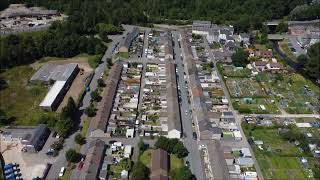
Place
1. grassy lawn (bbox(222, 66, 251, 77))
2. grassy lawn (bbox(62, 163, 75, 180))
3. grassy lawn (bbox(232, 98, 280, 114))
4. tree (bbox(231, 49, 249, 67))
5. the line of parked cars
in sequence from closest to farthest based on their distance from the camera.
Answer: the line of parked cars < grassy lawn (bbox(62, 163, 75, 180)) < grassy lawn (bbox(232, 98, 280, 114)) < grassy lawn (bbox(222, 66, 251, 77)) < tree (bbox(231, 49, 249, 67))

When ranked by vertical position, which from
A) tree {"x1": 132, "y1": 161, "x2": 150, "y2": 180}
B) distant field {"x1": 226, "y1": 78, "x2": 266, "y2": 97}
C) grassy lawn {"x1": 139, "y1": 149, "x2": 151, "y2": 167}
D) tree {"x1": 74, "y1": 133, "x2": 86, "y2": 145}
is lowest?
grassy lawn {"x1": 139, "y1": 149, "x2": 151, "y2": 167}

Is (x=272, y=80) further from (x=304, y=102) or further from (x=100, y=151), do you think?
(x=100, y=151)

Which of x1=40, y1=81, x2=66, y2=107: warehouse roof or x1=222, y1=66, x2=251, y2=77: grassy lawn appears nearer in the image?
x1=40, y1=81, x2=66, y2=107: warehouse roof

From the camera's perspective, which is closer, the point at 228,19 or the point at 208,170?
the point at 208,170

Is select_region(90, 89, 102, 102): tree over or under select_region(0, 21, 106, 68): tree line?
under

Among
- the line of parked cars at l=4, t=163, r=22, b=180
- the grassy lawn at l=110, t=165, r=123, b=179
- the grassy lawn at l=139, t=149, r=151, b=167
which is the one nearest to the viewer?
the line of parked cars at l=4, t=163, r=22, b=180

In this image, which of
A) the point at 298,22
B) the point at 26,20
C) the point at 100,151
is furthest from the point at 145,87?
the point at 298,22

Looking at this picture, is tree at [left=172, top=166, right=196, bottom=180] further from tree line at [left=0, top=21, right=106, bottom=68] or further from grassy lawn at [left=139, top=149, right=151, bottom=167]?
tree line at [left=0, top=21, right=106, bottom=68]

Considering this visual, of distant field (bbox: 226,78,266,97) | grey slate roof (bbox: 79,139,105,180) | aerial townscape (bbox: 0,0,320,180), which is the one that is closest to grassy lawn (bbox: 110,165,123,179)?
aerial townscape (bbox: 0,0,320,180)
